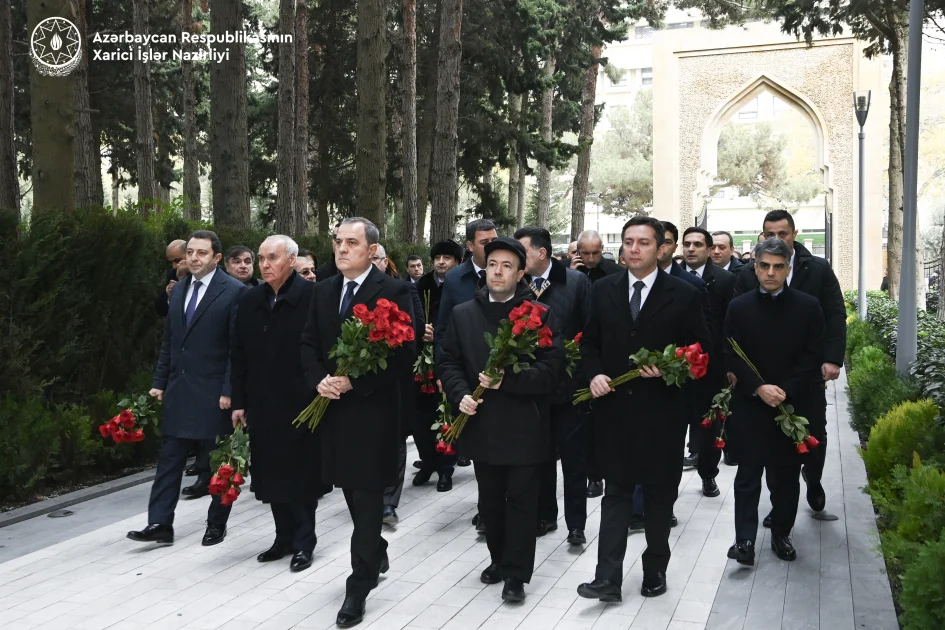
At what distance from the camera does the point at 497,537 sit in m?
6.11

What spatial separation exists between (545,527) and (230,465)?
2.36 meters

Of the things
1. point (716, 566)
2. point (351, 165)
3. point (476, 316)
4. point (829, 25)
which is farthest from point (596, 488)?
point (351, 165)

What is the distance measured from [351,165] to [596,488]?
23.0 m

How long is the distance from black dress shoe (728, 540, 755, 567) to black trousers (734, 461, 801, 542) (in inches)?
1.3

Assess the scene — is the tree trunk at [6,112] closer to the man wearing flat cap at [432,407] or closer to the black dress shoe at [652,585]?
the man wearing flat cap at [432,407]

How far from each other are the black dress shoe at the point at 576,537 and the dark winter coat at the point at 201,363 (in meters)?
2.57

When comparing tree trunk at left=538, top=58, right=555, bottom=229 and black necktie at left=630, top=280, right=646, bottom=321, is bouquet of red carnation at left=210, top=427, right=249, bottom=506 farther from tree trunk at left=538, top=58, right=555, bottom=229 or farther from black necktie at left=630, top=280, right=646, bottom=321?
tree trunk at left=538, top=58, right=555, bottom=229

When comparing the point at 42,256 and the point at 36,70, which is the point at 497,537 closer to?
the point at 42,256

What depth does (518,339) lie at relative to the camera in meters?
5.54

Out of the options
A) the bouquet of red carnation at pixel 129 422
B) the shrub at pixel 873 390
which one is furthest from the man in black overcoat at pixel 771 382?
the bouquet of red carnation at pixel 129 422

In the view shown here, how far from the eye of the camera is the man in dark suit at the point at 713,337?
8281 mm

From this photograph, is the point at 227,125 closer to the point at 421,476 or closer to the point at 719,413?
the point at 421,476

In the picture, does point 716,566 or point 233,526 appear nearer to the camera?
point 716,566

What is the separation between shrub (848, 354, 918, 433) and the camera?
9461 mm
